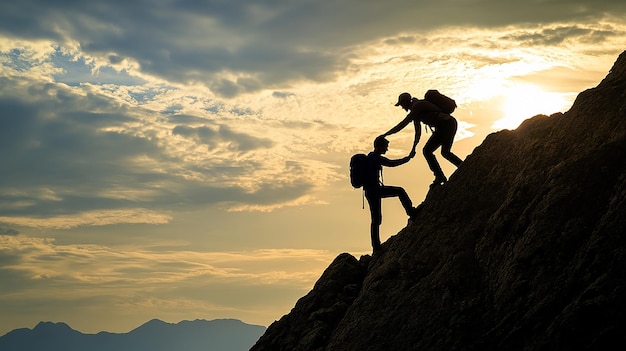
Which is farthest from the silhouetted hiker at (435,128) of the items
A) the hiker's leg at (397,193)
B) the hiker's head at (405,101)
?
the hiker's leg at (397,193)

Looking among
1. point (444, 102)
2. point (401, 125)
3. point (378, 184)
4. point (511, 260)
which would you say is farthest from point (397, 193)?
point (511, 260)

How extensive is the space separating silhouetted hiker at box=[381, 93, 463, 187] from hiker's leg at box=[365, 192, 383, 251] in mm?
1937

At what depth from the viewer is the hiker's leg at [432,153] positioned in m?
22.1

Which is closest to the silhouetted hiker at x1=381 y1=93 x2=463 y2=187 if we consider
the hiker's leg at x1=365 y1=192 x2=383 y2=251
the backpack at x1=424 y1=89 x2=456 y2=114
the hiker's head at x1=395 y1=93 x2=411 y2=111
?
the hiker's head at x1=395 y1=93 x2=411 y2=111

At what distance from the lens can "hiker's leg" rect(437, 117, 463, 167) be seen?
21844mm

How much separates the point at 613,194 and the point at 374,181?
8713mm

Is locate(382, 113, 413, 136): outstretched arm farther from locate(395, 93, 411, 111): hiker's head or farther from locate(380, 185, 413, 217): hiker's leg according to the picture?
locate(380, 185, 413, 217): hiker's leg

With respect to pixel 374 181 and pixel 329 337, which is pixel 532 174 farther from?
pixel 329 337

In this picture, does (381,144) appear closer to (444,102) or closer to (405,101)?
(405,101)

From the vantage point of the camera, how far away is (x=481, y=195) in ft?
64.1

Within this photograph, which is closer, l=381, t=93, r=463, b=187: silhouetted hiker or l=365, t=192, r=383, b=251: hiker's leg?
l=381, t=93, r=463, b=187: silhouetted hiker

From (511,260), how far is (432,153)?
697 centimetres

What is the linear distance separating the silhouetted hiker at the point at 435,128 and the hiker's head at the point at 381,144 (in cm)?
22

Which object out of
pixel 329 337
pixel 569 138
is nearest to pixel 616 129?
pixel 569 138
